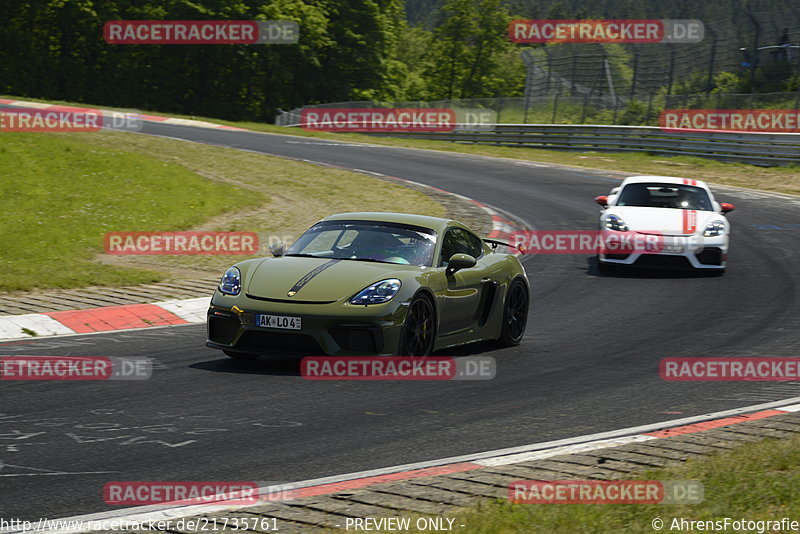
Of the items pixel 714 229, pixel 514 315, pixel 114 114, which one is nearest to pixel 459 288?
pixel 514 315

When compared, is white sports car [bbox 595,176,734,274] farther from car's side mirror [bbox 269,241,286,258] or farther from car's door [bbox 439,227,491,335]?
car's side mirror [bbox 269,241,286,258]

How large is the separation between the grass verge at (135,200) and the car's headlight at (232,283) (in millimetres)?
4099

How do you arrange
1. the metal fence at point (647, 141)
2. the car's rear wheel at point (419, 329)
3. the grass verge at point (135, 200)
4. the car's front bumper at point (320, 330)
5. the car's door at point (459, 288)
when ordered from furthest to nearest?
the metal fence at point (647, 141), the grass verge at point (135, 200), the car's door at point (459, 288), the car's rear wheel at point (419, 329), the car's front bumper at point (320, 330)

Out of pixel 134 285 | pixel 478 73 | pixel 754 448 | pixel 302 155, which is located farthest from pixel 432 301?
pixel 478 73

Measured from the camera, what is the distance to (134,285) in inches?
507

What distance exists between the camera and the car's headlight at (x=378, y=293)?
8609 millimetres

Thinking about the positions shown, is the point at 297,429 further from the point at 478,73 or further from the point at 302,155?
the point at 478,73

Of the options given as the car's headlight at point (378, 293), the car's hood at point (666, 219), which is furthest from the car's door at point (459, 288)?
the car's hood at point (666, 219)

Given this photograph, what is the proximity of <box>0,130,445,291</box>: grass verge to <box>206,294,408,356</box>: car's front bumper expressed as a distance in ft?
15.1

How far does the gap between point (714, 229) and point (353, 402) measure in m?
9.66

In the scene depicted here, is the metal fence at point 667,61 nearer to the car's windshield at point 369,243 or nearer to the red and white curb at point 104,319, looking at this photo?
the red and white curb at point 104,319

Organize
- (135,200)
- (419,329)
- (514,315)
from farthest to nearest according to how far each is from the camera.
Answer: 1. (135,200)
2. (514,315)
3. (419,329)

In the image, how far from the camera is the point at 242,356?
30.1 feet

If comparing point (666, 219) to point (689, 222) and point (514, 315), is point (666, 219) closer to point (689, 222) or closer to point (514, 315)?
point (689, 222)
